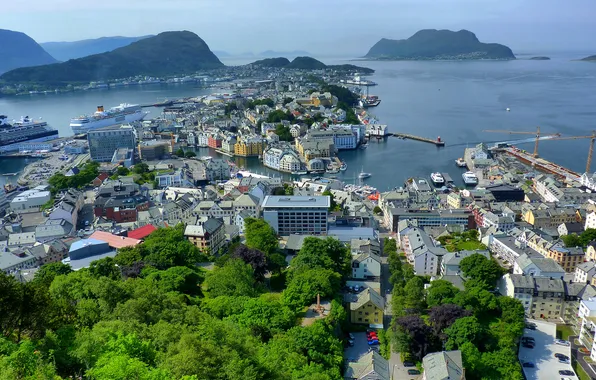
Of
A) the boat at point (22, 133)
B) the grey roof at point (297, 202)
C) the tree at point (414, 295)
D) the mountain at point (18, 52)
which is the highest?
the mountain at point (18, 52)

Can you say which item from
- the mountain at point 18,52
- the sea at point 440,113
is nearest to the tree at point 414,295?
the sea at point 440,113

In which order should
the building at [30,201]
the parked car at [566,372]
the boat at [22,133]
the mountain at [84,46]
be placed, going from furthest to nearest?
1. the mountain at [84,46]
2. the boat at [22,133]
3. the building at [30,201]
4. the parked car at [566,372]

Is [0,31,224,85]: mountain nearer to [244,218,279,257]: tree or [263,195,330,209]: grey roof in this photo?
[263,195,330,209]: grey roof

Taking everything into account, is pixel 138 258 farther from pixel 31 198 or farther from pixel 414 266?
pixel 31 198

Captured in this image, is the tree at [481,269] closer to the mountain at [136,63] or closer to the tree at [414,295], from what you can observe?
the tree at [414,295]

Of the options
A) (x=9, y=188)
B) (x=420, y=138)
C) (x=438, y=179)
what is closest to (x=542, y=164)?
(x=438, y=179)

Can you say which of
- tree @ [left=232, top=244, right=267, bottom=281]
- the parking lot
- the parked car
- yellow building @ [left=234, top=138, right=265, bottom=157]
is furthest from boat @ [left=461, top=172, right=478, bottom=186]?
the parked car

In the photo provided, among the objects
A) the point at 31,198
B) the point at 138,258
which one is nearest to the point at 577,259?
the point at 138,258
